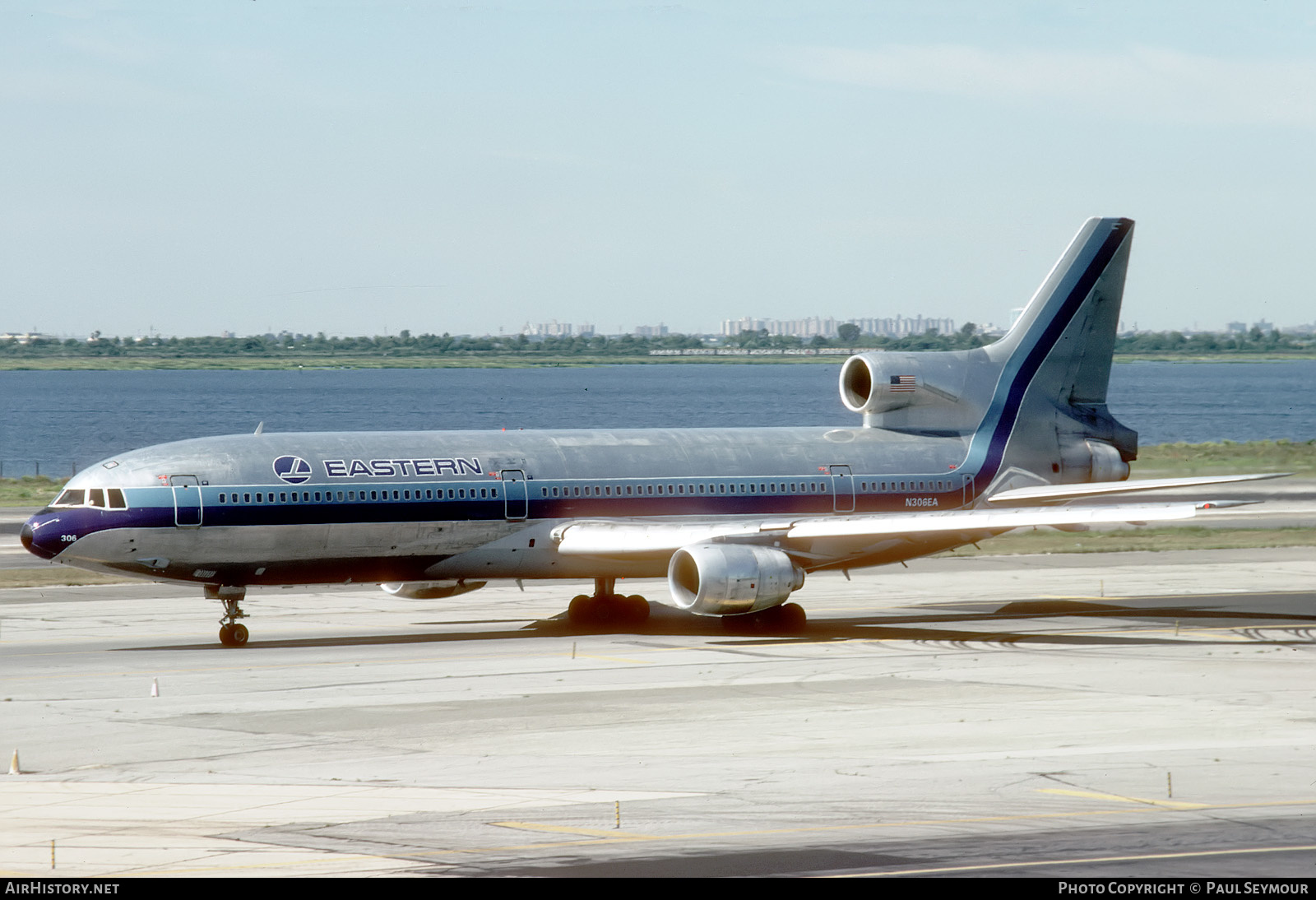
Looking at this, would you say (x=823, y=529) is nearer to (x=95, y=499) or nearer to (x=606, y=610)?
(x=606, y=610)

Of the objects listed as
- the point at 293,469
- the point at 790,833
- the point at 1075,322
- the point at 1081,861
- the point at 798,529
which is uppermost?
the point at 1075,322

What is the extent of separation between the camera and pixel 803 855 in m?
17.1

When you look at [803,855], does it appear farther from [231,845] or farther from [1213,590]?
[1213,590]

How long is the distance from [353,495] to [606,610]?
7.36 metres

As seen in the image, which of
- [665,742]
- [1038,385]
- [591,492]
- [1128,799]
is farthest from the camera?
[1038,385]

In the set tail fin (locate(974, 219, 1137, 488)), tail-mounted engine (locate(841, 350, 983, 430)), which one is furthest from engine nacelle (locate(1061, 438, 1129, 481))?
tail-mounted engine (locate(841, 350, 983, 430))

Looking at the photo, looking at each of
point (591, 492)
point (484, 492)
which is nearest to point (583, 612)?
point (591, 492)

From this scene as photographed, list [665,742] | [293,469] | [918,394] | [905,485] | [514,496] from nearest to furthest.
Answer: [665,742] → [293,469] → [514,496] → [905,485] → [918,394]

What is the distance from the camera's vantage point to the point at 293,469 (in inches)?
1453

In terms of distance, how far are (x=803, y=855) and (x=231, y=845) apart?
6.16m

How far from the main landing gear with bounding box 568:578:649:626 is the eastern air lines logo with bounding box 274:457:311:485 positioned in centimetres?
779

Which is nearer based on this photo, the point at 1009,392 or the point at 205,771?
the point at 205,771

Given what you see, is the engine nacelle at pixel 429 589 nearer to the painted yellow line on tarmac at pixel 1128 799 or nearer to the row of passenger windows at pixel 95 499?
the row of passenger windows at pixel 95 499

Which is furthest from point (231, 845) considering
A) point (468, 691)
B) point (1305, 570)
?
point (1305, 570)
